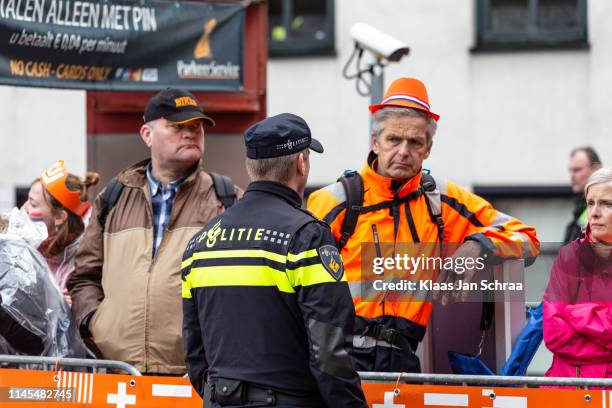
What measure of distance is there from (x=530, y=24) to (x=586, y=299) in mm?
10366

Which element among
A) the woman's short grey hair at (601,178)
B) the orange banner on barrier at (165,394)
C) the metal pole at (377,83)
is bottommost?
the orange banner on barrier at (165,394)

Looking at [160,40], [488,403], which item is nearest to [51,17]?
[160,40]

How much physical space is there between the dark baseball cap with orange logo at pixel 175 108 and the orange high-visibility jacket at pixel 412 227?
44.9 inches

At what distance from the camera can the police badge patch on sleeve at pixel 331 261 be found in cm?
474

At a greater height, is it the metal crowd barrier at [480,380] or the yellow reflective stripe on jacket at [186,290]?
the yellow reflective stripe on jacket at [186,290]

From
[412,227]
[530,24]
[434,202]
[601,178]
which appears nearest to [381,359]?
[412,227]

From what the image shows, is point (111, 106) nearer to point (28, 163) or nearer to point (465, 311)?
point (465, 311)

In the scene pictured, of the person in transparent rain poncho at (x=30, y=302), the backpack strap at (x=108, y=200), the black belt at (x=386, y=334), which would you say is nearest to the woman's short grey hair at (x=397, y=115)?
the black belt at (x=386, y=334)

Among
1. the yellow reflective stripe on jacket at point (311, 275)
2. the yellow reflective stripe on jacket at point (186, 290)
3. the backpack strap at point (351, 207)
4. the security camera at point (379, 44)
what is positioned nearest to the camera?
the yellow reflective stripe on jacket at point (311, 275)

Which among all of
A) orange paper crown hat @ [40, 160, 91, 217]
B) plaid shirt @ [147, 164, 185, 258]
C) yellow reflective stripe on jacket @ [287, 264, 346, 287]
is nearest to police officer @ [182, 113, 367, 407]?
yellow reflective stripe on jacket @ [287, 264, 346, 287]

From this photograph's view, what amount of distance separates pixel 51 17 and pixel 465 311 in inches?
163

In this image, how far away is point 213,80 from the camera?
9438 millimetres

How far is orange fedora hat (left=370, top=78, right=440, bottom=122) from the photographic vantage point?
19.6 feet

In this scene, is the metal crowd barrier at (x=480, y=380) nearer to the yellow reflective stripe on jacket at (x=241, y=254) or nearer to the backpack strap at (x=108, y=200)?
the yellow reflective stripe on jacket at (x=241, y=254)
